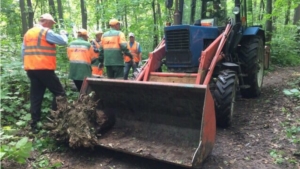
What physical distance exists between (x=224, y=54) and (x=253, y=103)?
1489 mm

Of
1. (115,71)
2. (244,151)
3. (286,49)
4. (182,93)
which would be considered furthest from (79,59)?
(286,49)

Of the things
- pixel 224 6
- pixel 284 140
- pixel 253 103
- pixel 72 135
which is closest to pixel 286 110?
pixel 253 103

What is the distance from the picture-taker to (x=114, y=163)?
3.95 meters

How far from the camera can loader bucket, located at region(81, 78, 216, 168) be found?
3.64 meters

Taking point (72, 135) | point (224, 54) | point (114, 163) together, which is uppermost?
point (224, 54)

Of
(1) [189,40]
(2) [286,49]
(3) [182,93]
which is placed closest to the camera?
(3) [182,93]

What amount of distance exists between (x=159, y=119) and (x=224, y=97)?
115cm

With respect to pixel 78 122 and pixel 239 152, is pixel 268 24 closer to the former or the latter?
pixel 239 152

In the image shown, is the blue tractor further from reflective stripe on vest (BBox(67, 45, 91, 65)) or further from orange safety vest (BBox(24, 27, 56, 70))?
orange safety vest (BBox(24, 27, 56, 70))

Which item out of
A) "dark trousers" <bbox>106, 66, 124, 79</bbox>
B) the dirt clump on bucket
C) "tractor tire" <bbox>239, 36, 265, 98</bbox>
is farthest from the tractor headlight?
the dirt clump on bucket

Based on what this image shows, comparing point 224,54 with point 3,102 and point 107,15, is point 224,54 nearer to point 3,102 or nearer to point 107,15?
point 3,102

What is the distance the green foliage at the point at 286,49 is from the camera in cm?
1298

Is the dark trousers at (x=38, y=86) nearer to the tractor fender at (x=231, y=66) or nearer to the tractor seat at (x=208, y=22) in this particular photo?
the tractor fender at (x=231, y=66)

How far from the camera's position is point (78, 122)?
4.13m
